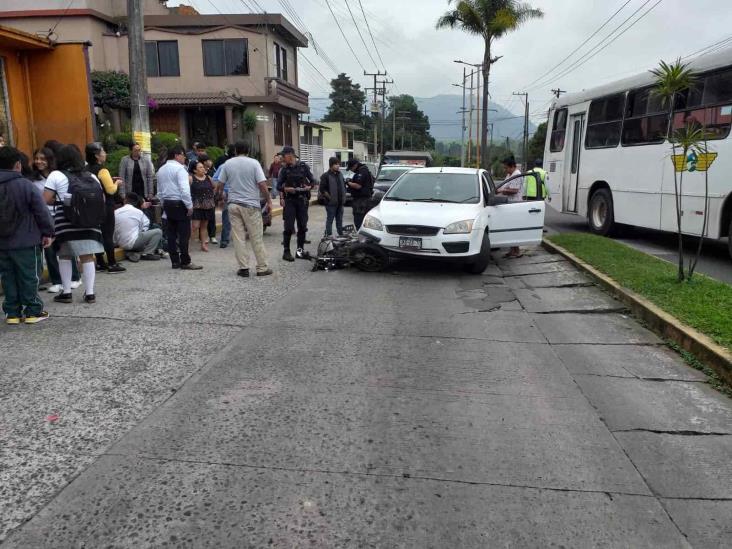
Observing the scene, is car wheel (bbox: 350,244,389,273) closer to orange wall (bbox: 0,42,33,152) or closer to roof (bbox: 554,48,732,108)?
roof (bbox: 554,48,732,108)

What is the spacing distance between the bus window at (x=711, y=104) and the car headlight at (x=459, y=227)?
4022 mm

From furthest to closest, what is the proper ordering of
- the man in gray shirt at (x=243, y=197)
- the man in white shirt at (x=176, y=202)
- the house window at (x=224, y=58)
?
the house window at (x=224, y=58)
the man in white shirt at (x=176, y=202)
the man in gray shirt at (x=243, y=197)

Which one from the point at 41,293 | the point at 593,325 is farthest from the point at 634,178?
the point at 41,293

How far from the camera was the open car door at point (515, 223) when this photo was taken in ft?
31.3

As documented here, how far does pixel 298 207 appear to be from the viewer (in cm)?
982

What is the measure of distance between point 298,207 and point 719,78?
7077mm

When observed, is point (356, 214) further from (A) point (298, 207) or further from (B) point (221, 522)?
(B) point (221, 522)

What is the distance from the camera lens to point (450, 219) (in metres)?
8.39

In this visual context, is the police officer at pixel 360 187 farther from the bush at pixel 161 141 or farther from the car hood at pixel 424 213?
the bush at pixel 161 141

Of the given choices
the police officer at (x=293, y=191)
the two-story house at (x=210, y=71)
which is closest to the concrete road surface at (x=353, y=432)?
the police officer at (x=293, y=191)

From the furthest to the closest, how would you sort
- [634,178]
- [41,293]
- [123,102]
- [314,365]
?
[123,102] < [634,178] < [41,293] < [314,365]

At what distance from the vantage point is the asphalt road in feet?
30.8

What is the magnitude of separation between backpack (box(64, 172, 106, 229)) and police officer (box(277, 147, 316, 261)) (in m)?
3.50

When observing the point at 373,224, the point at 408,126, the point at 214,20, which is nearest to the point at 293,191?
the point at 373,224
